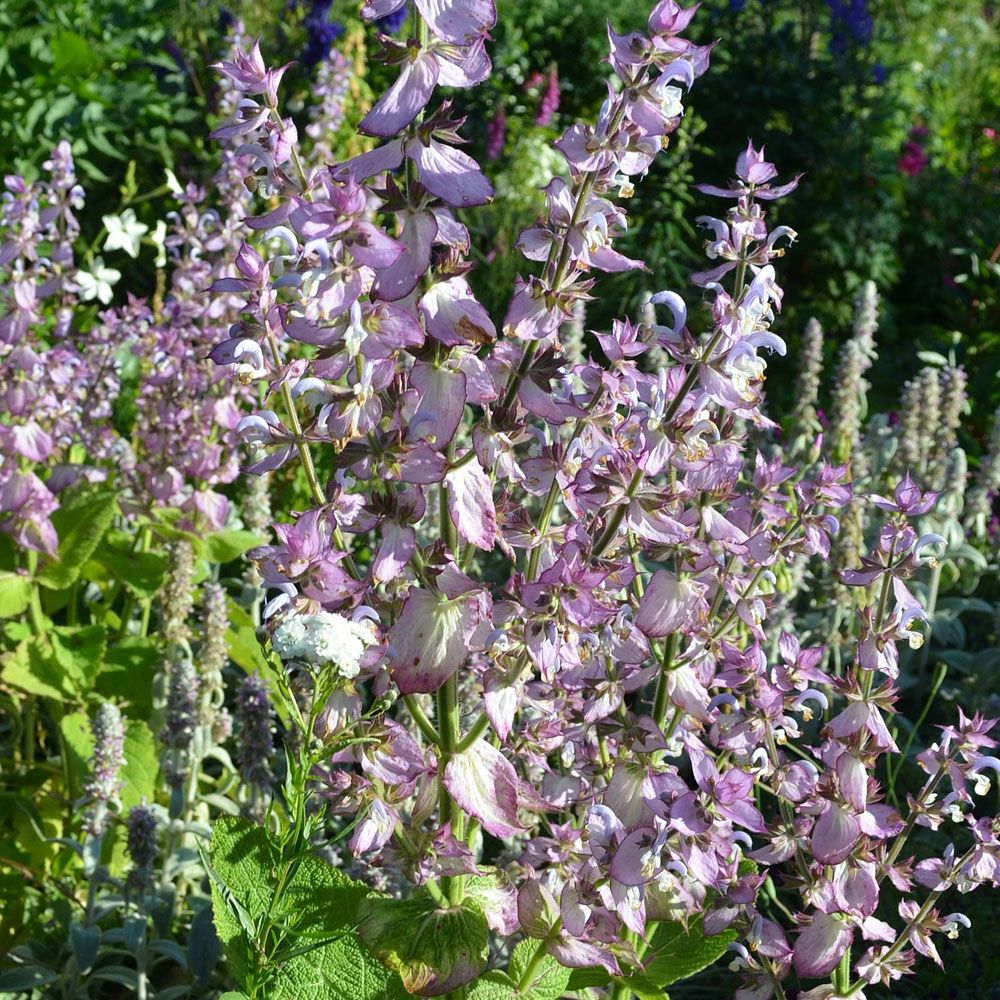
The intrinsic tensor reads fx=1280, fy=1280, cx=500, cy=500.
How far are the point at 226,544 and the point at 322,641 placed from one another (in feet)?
6.71

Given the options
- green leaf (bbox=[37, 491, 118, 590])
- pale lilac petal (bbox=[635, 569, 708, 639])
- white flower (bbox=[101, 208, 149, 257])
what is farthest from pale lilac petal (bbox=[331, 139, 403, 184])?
white flower (bbox=[101, 208, 149, 257])

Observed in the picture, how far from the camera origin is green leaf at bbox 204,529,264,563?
10.8 ft

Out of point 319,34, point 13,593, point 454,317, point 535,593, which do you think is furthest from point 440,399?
point 319,34

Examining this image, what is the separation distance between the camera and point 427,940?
1.68 metres

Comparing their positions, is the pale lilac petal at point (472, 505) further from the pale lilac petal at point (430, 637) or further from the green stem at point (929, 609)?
the green stem at point (929, 609)

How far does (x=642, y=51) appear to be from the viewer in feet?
4.60

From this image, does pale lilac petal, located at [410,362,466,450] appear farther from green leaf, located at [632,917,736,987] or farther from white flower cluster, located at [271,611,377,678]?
green leaf, located at [632,917,736,987]

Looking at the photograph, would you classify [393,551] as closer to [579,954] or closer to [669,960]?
[579,954]

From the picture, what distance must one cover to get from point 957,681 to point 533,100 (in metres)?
5.35

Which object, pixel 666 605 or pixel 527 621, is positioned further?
pixel 666 605

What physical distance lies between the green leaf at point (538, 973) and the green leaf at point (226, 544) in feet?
5.28

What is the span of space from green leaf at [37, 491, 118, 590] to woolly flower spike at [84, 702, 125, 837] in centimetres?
68

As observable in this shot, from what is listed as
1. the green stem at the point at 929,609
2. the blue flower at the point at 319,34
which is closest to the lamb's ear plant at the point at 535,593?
the green stem at the point at 929,609

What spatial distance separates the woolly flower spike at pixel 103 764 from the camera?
254cm
